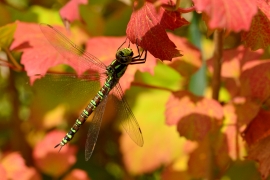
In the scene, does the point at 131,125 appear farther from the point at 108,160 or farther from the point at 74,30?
the point at 108,160

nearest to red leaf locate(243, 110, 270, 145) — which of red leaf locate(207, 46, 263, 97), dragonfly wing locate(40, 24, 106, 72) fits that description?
red leaf locate(207, 46, 263, 97)

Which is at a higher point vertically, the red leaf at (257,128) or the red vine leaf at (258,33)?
the red vine leaf at (258,33)

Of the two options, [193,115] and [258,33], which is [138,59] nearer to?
[193,115]

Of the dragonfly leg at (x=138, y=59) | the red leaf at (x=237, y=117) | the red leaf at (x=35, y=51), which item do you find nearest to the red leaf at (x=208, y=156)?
the red leaf at (x=237, y=117)

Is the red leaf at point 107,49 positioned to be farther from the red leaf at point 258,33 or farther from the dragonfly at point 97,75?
the red leaf at point 258,33

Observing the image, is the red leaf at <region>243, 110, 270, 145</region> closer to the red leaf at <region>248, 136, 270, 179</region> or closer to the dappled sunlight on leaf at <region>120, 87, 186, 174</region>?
the red leaf at <region>248, 136, 270, 179</region>

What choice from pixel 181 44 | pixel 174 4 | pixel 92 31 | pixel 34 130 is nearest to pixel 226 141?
pixel 181 44
